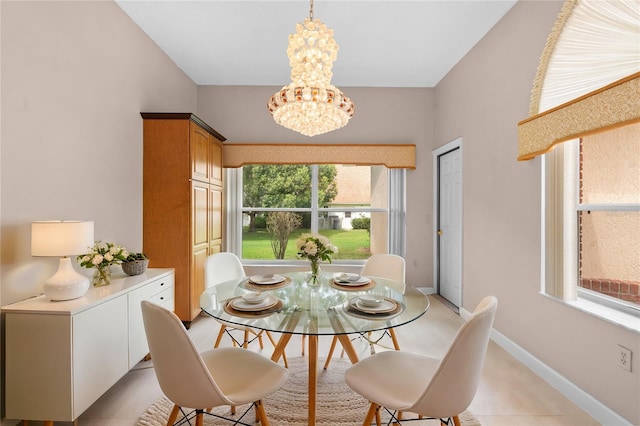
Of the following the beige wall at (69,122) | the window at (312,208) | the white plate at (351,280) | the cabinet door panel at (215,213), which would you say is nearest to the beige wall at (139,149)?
the beige wall at (69,122)

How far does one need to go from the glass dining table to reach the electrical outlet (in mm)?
1079

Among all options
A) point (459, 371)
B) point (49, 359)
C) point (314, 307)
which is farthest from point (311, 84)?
point (49, 359)

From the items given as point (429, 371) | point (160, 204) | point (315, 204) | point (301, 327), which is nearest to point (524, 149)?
point (429, 371)

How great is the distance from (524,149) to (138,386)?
3.39 meters

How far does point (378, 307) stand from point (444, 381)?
49 cm

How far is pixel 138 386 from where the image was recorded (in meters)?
2.23

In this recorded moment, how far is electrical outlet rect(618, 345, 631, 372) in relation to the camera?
67.1 inches

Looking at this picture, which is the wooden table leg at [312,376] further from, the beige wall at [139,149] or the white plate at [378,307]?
the beige wall at [139,149]

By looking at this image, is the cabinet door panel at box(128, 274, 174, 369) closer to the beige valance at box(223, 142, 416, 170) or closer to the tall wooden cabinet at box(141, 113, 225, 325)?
the tall wooden cabinet at box(141, 113, 225, 325)

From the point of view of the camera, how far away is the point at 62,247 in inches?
68.4

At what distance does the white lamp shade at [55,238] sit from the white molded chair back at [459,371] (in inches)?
76.8

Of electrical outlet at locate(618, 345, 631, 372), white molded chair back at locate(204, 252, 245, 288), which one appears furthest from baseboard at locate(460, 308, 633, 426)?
white molded chair back at locate(204, 252, 245, 288)

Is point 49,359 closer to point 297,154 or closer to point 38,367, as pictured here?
point 38,367

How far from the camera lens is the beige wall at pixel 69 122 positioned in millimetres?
1806
